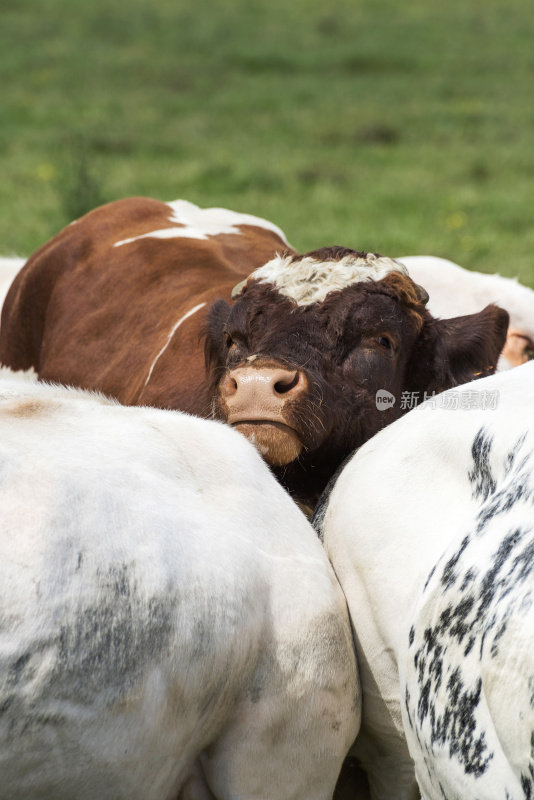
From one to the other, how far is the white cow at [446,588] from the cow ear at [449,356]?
2.32 feet

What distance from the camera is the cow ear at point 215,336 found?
357cm

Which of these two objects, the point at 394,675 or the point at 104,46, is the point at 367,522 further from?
the point at 104,46

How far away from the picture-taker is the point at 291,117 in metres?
14.0

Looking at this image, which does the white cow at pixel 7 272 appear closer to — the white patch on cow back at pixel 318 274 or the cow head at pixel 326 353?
the cow head at pixel 326 353

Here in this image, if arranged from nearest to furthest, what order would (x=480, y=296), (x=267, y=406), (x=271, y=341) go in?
(x=267, y=406)
(x=271, y=341)
(x=480, y=296)

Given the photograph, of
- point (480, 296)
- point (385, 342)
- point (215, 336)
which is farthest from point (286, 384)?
point (480, 296)

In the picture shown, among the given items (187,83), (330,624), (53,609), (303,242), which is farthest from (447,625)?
(187,83)

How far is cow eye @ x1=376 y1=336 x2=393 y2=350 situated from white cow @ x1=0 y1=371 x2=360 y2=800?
0.90 m

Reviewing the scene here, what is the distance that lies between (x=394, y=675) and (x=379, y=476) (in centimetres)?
44

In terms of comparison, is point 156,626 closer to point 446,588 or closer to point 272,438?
point 446,588

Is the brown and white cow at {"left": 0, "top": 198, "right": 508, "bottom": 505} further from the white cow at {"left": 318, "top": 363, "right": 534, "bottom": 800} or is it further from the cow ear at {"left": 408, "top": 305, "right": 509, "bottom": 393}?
the white cow at {"left": 318, "top": 363, "right": 534, "bottom": 800}

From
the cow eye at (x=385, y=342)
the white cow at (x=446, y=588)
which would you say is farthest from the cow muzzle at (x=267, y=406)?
the cow eye at (x=385, y=342)

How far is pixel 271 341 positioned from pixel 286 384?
0.22 metres

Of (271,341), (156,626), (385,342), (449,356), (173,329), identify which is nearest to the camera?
(156,626)
